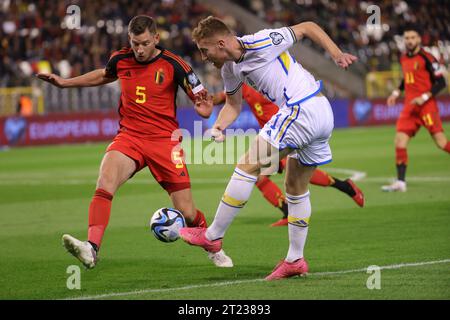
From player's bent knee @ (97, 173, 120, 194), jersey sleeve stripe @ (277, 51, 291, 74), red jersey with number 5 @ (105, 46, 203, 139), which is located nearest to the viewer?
jersey sleeve stripe @ (277, 51, 291, 74)

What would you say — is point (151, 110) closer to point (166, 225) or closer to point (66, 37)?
point (166, 225)

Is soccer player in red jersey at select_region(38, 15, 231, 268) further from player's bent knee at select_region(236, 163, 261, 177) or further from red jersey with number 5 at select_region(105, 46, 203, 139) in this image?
player's bent knee at select_region(236, 163, 261, 177)

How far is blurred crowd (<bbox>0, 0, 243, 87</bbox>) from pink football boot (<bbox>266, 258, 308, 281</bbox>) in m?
20.9

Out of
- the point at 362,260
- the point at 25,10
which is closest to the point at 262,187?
the point at 362,260

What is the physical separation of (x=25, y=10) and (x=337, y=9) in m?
13.4

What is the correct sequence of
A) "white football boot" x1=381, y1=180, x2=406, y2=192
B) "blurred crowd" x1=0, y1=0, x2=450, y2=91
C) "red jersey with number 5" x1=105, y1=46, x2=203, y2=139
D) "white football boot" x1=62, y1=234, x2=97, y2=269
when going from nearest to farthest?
1. "white football boot" x1=62, y1=234, x2=97, y2=269
2. "red jersey with number 5" x1=105, y1=46, x2=203, y2=139
3. "white football boot" x1=381, y1=180, x2=406, y2=192
4. "blurred crowd" x1=0, y1=0, x2=450, y2=91

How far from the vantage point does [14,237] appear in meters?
11.1

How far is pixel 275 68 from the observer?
7.70 meters

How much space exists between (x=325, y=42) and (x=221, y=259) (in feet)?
7.43

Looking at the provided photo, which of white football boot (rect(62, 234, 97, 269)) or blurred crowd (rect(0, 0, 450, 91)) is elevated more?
blurred crowd (rect(0, 0, 450, 91))

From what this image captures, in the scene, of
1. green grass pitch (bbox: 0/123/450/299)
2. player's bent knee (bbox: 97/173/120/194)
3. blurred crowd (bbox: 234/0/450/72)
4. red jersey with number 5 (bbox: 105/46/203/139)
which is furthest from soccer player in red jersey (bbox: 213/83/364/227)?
blurred crowd (bbox: 234/0/450/72)

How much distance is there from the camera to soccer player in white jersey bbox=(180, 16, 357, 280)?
7.57 meters

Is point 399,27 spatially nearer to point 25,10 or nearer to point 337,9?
point 337,9

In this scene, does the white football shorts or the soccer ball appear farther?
the soccer ball
